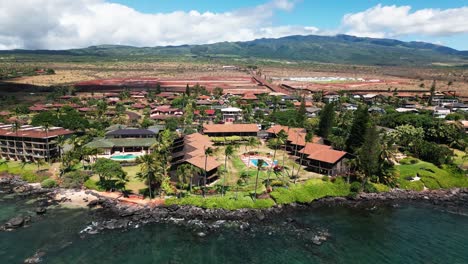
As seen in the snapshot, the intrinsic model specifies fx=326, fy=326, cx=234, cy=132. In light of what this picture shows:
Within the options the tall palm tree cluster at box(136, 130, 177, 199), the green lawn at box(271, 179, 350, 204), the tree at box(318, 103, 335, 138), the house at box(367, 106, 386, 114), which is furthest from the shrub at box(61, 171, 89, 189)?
the house at box(367, 106, 386, 114)

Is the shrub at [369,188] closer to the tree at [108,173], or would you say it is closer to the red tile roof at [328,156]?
the red tile roof at [328,156]

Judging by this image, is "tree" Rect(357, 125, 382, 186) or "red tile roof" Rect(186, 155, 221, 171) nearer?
"red tile roof" Rect(186, 155, 221, 171)

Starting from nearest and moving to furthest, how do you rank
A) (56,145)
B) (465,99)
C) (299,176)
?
(299,176), (56,145), (465,99)

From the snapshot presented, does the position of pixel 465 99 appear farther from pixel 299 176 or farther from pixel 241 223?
pixel 241 223

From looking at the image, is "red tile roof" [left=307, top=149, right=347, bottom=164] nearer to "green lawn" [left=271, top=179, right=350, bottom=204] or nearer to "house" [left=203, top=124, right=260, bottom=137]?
"green lawn" [left=271, top=179, right=350, bottom=204]

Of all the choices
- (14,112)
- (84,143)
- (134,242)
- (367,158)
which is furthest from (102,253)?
(14,112)
